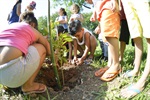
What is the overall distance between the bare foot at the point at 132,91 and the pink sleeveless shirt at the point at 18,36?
1.21 metres

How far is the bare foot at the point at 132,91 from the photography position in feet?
9.07

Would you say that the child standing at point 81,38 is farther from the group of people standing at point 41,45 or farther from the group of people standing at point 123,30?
the group of people standing at point 41,45

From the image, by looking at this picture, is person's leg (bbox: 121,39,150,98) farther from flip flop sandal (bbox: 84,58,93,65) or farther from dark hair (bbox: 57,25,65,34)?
dark hair (bbox: 57,25,65,34)

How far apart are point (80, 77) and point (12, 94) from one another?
98 centimetres

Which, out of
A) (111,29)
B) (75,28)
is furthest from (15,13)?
(111,29)

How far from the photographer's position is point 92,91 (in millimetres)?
3186

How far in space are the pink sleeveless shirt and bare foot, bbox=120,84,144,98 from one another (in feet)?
3.97

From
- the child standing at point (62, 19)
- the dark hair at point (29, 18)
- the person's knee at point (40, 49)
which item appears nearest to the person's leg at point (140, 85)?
the person's knee at point (40, 49)

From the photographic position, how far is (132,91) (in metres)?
Answer: 2.78

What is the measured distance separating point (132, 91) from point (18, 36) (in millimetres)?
1417

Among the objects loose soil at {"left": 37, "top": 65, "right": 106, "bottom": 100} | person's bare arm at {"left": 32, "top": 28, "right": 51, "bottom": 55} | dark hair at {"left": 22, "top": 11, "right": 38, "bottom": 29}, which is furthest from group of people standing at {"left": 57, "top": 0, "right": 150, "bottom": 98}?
dark hair at {"left": 22, "top": 11, "right": 38, "bottom": 29}

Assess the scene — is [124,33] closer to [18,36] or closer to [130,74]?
[130,74]

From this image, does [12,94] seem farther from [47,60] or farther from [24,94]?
[47,60]

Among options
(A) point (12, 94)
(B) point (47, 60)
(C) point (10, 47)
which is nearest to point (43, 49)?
(C) point (10, 47)
